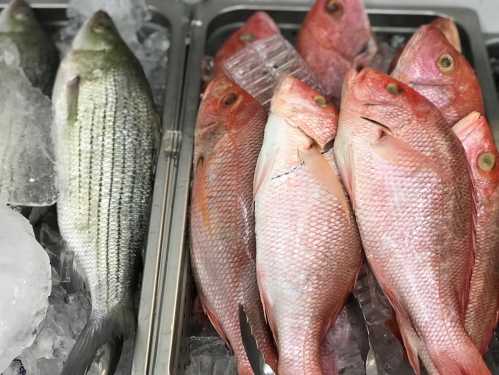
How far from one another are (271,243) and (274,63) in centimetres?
59

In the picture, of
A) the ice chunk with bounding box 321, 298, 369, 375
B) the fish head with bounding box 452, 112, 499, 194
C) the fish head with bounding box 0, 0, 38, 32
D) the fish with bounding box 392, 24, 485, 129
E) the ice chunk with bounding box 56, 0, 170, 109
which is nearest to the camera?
the ice chunk with bounding box 321, 298, 369, 375

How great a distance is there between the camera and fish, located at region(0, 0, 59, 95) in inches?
63.2

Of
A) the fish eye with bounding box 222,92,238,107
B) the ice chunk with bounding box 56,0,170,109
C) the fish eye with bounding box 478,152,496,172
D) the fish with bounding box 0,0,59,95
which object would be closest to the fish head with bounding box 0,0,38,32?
the fish with bounding box 0,0,59,95

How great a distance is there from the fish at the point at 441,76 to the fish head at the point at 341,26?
204 mm

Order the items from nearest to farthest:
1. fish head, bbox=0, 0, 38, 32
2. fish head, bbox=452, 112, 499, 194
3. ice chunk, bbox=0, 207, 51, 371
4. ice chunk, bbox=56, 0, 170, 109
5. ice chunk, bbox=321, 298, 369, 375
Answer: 1. ice chunk, bbox=0, 207, 51, 371
2. ice chunk, bbox=321, 298, 369, 375
3. fish head, bbox=452, 112, 499, 194
4. fish head, bbox=0, 0, 38, 32
5. ice chunk, bbox=56, 0, 170, 109

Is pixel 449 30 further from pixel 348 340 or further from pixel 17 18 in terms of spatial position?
pixel 17 18

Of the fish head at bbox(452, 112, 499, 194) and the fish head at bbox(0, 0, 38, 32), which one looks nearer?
the fish head at bbox(452, 112, 499, 194)

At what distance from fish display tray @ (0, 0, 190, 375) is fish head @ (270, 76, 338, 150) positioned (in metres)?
0.33

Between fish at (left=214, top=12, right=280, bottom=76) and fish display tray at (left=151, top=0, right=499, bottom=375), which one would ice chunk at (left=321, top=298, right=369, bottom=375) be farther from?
fish at (left=214, top=12, right=280, bottom=76)

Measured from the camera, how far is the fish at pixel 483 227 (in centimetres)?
127

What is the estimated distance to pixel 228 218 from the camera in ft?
4.31

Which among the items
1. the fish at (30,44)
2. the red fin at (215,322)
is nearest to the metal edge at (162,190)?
the red fin at (215,322)

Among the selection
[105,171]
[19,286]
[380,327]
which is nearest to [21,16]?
[105,171]

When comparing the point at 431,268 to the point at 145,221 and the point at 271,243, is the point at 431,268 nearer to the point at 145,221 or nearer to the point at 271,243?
the point at 271,243
